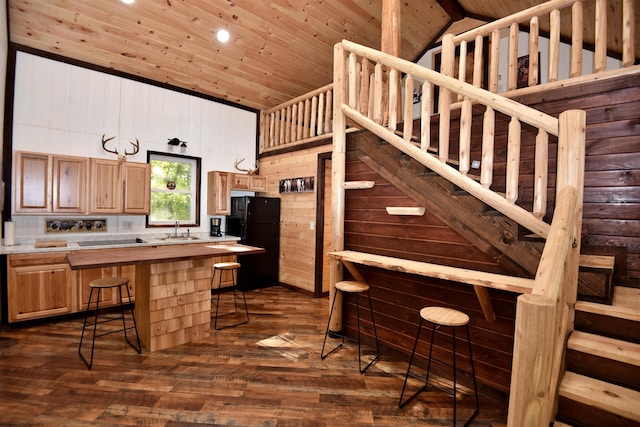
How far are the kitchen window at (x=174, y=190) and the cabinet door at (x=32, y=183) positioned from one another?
132cm

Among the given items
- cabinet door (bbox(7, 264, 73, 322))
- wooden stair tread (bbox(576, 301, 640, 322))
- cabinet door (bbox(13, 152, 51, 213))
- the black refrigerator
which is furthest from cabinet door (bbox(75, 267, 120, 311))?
wooden stair tread (bbox(576, 301, 640, 322))

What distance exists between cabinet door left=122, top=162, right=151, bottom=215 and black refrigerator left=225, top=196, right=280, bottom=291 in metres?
1.42

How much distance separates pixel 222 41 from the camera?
15.4ft

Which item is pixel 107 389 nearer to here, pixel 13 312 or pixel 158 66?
pixel 13 312

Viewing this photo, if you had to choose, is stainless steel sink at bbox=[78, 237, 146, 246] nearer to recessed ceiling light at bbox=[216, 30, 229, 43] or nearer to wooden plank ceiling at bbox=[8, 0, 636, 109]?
wooden plank ceiling at bbox=[8, 0, 636, 109]

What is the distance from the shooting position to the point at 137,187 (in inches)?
178

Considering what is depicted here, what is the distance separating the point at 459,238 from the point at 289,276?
358 cm

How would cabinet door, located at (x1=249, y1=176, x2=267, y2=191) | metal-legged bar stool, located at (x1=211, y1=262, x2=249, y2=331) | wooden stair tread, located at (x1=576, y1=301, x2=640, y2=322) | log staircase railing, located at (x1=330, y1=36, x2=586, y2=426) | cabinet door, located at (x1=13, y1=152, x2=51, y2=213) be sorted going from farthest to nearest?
cabinet door, located at (x1=249, y1=176, x2=267, y2=191) → metal-legged bar stool, located at (x1=211, y1=262, x2=249, y2=331) → cabinet door, located at (x1=13, y1=152, x2=51, y2=213) → wooden stair tread, located at (x1=576, y1=301, x2=640, y2=322) → log staircase railing, located at (x1=330, y1=36, x2=586, y2=426)

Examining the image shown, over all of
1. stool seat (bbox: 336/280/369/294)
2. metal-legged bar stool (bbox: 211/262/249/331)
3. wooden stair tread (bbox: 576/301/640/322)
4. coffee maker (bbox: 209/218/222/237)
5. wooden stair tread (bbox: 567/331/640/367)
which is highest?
coffee maker (bbox: 209/218/222/237)

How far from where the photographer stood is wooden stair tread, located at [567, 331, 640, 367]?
1.55 m

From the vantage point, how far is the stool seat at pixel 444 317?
2.14 metres

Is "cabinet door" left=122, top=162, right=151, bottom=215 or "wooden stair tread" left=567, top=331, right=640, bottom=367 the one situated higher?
"cabinet door" left=122, top=162, right=151, bottom=215

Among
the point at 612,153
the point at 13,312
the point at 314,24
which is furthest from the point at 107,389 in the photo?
the point at 314,24

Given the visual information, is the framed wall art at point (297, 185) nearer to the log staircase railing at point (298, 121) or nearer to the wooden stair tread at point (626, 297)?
the log staircase railing at point (298, 121)
